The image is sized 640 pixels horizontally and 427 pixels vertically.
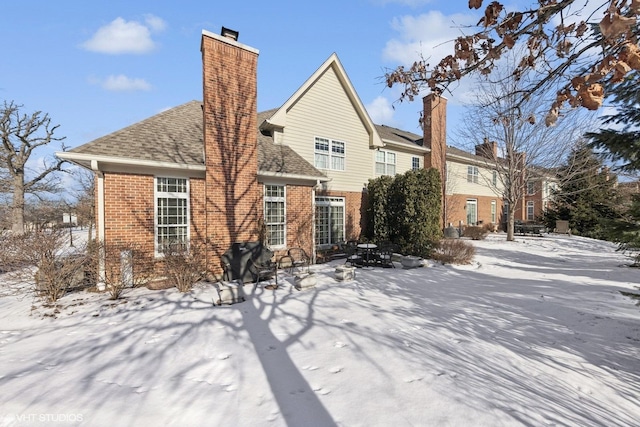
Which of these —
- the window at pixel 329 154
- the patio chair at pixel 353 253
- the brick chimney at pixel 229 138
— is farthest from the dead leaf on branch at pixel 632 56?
the window at pixel 329 154

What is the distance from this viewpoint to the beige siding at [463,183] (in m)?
23.2

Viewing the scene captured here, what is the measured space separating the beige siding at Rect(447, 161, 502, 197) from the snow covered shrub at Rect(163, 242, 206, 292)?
2033 cm

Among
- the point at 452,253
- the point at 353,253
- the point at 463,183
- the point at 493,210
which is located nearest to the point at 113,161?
the point at 353,253

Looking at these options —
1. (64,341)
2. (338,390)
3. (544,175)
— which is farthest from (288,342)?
(544,175)

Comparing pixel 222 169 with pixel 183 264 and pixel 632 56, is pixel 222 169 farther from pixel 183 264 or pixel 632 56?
pixel 632 56

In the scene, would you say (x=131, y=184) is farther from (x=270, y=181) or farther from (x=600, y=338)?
(x=600, y=338)

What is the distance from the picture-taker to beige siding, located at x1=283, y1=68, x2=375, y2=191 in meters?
14.2

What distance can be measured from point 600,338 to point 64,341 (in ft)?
29.6

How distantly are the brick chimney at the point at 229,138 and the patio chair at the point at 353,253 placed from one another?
4.06 metres

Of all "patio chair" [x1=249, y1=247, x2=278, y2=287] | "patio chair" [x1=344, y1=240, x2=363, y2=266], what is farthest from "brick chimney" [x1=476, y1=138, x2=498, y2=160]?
"patio chair" [x1=249, y1=247, x2=278, y2=287]

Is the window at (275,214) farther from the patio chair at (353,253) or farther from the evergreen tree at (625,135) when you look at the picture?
the evergreen tree at (625,135)

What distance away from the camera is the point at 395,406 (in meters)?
3.05

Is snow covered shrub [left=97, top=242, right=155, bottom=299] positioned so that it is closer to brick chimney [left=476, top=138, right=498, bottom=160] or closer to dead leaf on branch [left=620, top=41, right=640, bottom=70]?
dead leaf on branch [left=620, top=41, right=640, bottom=70]

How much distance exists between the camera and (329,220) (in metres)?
14.6
